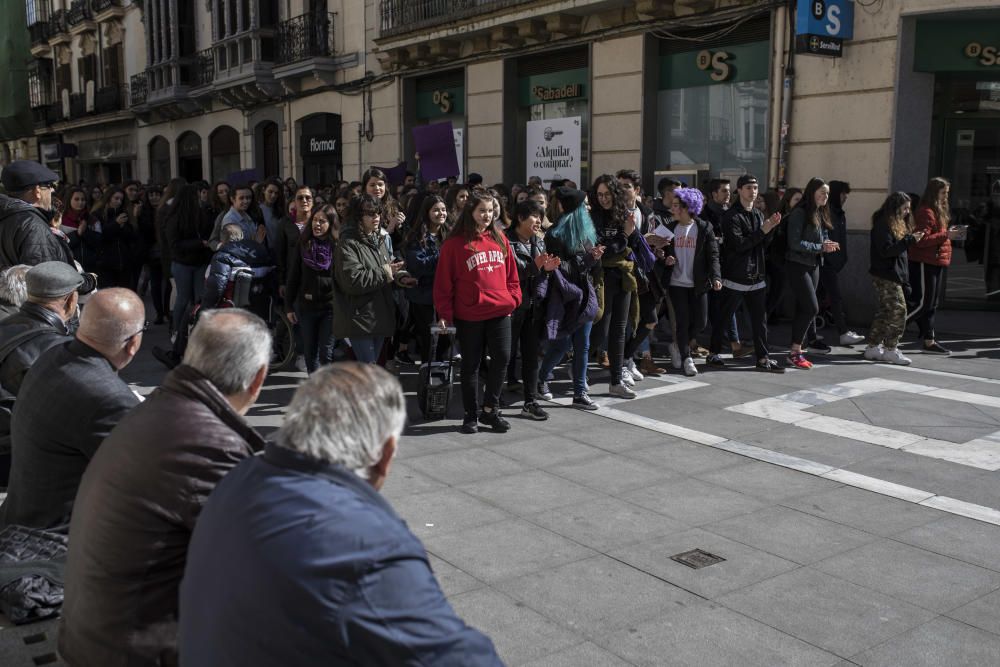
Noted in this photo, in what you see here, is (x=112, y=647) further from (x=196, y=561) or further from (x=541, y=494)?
(x=541, y=494)

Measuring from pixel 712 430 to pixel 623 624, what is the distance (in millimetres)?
3301

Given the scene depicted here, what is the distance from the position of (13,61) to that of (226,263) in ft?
8.11

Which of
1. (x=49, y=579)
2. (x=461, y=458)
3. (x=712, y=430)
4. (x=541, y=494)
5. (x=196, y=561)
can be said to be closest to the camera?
(x=196, y=561)

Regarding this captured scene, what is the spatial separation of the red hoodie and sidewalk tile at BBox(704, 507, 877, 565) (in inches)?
94.6

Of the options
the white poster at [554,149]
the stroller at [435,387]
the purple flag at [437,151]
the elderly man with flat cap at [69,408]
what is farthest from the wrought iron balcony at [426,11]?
the elderly man with flat cap at [69,408]

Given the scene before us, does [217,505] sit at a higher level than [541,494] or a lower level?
higher

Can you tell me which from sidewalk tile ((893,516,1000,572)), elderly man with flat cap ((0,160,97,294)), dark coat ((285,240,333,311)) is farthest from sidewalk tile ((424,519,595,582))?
dark coat ((285,240,333,311))

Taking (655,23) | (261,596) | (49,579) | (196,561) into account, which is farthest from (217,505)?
(655,23)

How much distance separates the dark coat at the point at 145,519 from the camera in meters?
2.50

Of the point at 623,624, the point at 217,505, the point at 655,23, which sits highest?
the point at 655,23

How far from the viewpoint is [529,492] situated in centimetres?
557

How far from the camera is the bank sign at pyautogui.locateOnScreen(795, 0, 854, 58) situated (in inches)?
451

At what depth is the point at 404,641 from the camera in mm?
1809

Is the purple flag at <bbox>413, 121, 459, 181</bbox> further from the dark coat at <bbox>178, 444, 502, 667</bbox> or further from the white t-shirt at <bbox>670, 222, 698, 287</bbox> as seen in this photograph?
the dark coat at <bbox>178, 444, 502, 667</bbox>
